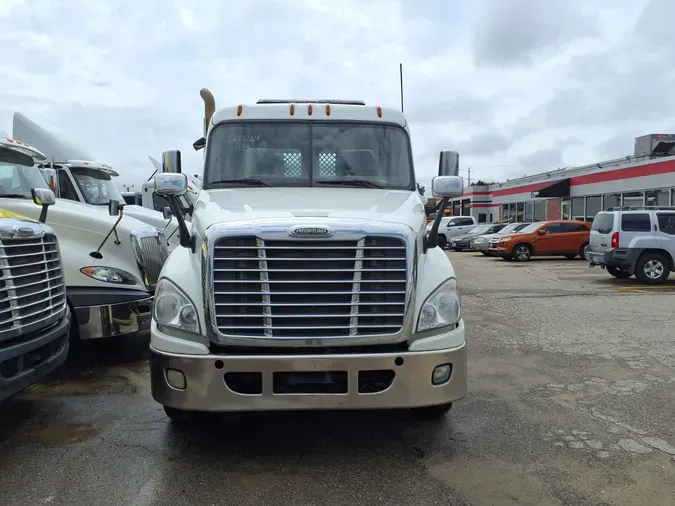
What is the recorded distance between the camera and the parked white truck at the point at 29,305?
3.91 metres

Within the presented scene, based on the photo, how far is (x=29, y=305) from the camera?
4191 millimetres

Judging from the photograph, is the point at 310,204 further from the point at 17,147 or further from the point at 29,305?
the point at 17,147

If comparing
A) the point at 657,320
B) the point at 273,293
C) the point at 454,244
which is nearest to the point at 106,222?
the point at 273,293

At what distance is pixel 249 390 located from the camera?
12.2 ft

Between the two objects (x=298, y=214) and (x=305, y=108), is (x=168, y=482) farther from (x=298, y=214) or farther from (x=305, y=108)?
(x=305, y=108)

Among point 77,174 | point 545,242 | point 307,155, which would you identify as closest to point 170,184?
point 307,155

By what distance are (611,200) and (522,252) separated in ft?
34.5

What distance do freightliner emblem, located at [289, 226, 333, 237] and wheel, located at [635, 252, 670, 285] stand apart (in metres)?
12.2

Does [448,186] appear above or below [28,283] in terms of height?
above

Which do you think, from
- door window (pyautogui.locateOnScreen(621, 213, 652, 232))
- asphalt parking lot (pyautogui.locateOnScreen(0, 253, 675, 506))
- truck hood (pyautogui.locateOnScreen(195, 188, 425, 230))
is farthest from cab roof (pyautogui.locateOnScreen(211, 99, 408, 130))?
door window (pyautogui.locateOnScreen(621, 213, 652, 232))

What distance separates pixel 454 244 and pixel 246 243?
87.8 ft

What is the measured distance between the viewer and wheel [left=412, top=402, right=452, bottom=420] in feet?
14.7

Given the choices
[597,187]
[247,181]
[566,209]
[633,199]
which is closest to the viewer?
[247,181]

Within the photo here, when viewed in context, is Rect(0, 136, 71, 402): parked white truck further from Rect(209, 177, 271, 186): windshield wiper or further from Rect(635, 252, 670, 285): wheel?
Rect(635, 252, 670, 285): wheel
